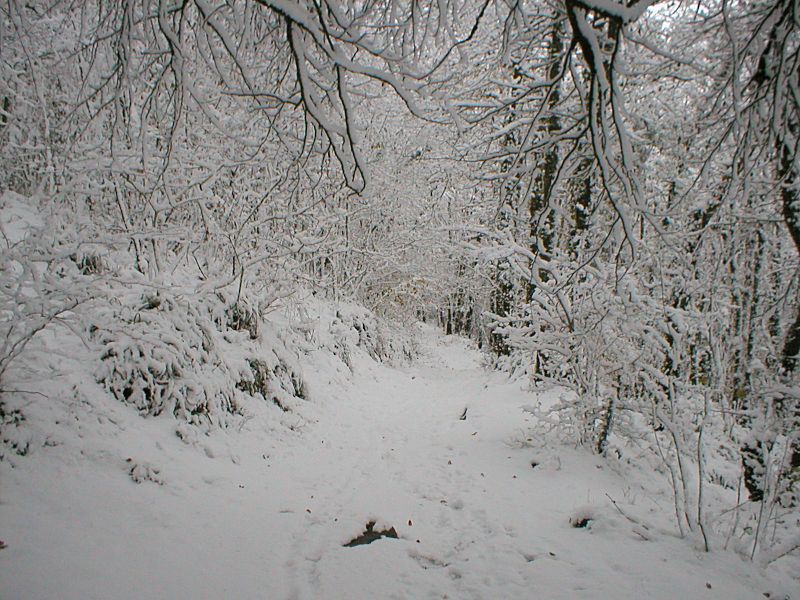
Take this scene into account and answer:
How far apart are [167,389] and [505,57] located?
4851mm

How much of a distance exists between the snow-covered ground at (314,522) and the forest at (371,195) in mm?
107

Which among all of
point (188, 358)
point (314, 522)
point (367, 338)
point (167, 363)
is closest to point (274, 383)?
point (188, 358)

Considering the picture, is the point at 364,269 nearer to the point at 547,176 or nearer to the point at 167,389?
the point at 547,176

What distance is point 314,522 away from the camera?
13.5ft

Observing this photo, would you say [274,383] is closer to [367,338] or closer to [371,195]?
[371,195]

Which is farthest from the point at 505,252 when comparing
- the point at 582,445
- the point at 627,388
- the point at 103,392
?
the point at 103,392

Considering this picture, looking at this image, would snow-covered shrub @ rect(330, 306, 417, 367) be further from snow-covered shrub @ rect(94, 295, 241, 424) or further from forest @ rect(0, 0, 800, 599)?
snow-covered shrub @ rect(94, 295, 241, 424)

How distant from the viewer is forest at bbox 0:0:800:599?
2212mm

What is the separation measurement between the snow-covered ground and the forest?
0.35 ft

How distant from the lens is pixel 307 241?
798 cm

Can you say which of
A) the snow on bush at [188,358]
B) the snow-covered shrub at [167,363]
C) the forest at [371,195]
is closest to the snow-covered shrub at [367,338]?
the forest at [371,195]

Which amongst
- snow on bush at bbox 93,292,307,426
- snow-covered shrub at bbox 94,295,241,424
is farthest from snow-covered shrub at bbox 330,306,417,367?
snow-covered shrub at bbox 94,295,241,424

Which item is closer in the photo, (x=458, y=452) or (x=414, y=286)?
(x=458, y=452)

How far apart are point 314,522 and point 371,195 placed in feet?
13.4
